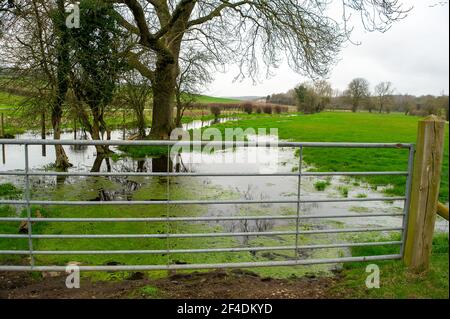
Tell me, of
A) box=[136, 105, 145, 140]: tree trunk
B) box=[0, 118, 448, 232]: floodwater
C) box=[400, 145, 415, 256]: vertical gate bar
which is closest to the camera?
box=[400, 145, 415, 256]: vertical gate bar

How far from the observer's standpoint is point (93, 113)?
44.3ft

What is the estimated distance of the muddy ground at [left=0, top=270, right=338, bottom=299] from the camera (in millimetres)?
3633

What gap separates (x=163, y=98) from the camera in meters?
18.0

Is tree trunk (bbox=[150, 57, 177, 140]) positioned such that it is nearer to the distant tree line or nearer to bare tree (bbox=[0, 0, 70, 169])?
bare tree (bbox=[0, 0, 70, 169])

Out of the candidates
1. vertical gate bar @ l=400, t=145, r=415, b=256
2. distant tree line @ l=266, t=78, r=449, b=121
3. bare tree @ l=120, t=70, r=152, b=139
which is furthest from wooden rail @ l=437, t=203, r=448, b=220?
distant tree line @ l=266, t=78, r=449, b=121

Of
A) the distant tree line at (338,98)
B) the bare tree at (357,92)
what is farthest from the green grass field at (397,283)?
the bare tree at (357,92)

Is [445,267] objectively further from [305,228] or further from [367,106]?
[367,106]

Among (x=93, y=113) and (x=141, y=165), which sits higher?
(x=93, y=113)

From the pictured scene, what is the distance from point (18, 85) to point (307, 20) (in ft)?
31.1

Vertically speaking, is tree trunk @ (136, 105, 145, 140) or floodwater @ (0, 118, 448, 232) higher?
tree trunk @ (136, 105, 145, 140)

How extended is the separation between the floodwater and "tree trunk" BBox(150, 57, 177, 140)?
199 centimetres

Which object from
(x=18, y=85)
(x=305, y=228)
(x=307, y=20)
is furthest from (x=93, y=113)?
(x=305, y=228)

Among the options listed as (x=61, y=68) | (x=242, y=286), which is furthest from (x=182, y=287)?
(x=61, y=68)

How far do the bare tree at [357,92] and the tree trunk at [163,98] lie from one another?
45209 millimetres
